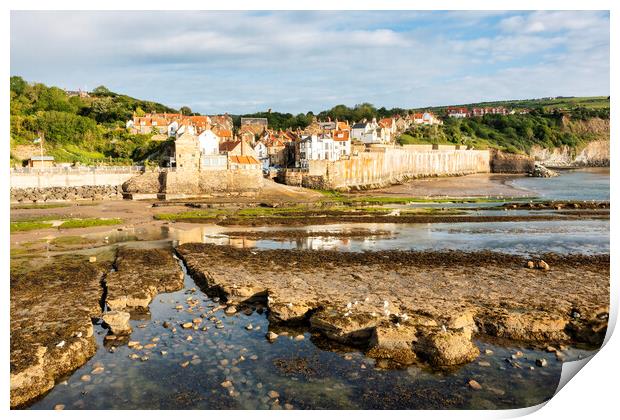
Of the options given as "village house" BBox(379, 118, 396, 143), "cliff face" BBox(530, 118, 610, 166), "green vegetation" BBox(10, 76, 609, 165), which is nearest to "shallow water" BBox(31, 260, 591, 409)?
"green vegetation" BBox(10, 76, 609, 165)

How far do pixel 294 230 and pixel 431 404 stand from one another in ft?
68.1

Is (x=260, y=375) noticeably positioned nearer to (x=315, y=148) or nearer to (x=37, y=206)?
(x=37, y=206)

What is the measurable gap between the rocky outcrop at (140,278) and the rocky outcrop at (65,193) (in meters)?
25.1

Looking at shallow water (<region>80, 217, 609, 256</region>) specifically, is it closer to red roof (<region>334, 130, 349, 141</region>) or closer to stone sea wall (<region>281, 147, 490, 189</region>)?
stone sea wall (<region>281, 147, 490, 189</region>)

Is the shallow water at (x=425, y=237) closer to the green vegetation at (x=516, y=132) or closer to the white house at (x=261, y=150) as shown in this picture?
the white house at (x=261, y=150)

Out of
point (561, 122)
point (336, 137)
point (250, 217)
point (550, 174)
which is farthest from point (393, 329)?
point (561, 122)

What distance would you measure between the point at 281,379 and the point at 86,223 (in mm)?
23365

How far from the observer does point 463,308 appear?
1377 centimetres

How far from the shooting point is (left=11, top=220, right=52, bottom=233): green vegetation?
89.6 feet

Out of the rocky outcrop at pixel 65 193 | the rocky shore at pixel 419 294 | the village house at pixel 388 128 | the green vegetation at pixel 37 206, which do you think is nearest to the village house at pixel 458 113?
the village house at pixel 388 128

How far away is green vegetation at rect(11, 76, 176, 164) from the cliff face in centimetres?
9105

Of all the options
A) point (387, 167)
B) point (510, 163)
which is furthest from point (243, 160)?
point (510, 163)

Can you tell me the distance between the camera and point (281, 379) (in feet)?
33.7

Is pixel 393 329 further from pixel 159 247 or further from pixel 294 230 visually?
pixel 294 230
